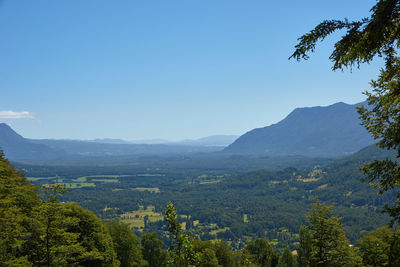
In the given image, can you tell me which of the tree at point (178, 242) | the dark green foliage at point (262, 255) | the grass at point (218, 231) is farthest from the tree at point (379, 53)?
the grass at point (218, 231)

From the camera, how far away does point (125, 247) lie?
40250 millimetres

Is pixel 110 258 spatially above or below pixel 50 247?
below

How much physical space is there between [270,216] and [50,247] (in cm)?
17275

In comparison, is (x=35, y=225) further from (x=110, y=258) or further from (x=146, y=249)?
(x=146, y=249)

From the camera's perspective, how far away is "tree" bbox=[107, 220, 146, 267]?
3966 centimetres

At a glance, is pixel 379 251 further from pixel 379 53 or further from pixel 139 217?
pixel 139 217

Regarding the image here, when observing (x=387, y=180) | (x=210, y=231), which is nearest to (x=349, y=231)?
(x=210, y=231)

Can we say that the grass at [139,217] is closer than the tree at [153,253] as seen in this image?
No

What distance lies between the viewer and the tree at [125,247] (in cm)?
3966

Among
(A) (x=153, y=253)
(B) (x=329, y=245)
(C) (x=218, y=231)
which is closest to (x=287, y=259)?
(A) (x=153, y=253)

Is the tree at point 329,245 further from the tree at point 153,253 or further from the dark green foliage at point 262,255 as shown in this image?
the tree at point 153,253

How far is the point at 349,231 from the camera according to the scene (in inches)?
5044

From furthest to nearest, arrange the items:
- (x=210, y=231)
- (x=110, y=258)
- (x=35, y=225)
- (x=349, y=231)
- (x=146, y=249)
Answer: (x=210, y=231) → (x=349, y=231) → (x=146, y=249) → (x=110, y=258) → (x=35, y=225)

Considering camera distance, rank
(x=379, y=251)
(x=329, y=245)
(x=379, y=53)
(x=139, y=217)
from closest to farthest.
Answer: (x=379, y=53) < (x=329, y=245) < (x=379, y=251) < (x=139, y=217)
